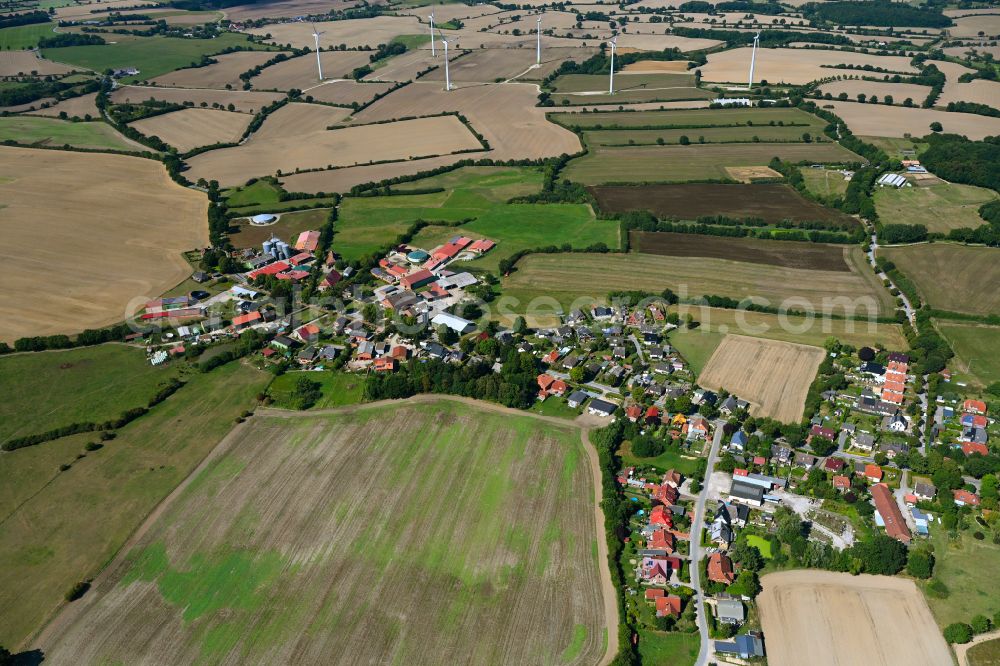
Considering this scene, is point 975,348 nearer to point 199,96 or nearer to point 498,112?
point 498,112

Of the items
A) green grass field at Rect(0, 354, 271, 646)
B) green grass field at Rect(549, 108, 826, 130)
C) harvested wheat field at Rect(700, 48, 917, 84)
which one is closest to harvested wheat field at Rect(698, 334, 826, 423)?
green grass field at Rect(0, 354, 271, 646)

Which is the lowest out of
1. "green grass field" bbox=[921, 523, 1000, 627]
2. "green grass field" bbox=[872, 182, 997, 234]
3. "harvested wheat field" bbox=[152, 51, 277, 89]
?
"green grass field" bbox=[921, 523, 1000, 627]

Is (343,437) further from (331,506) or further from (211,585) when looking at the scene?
(211,585)

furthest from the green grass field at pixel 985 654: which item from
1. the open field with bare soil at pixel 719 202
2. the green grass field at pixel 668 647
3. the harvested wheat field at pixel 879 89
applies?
the harvested wheat field at pixel 879 89

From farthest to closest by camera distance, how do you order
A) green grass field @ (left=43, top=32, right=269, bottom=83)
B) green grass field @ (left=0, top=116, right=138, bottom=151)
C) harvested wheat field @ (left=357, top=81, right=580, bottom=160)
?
1. green grass field @ (left=43, top=32, right=269, bottom=83)
2. green grass field @ (left=0, top=116, right=138, bottom=151)
3. harvested wheat field @ (left=357, top=81, right=580, bottom=160)

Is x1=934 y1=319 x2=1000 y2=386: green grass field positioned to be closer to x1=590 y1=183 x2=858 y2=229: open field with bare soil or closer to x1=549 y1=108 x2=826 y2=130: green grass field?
x1=590 y1=183 x2=858 y2=229: open field with bare soil

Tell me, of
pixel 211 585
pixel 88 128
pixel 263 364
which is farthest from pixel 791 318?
pixel 88 128
